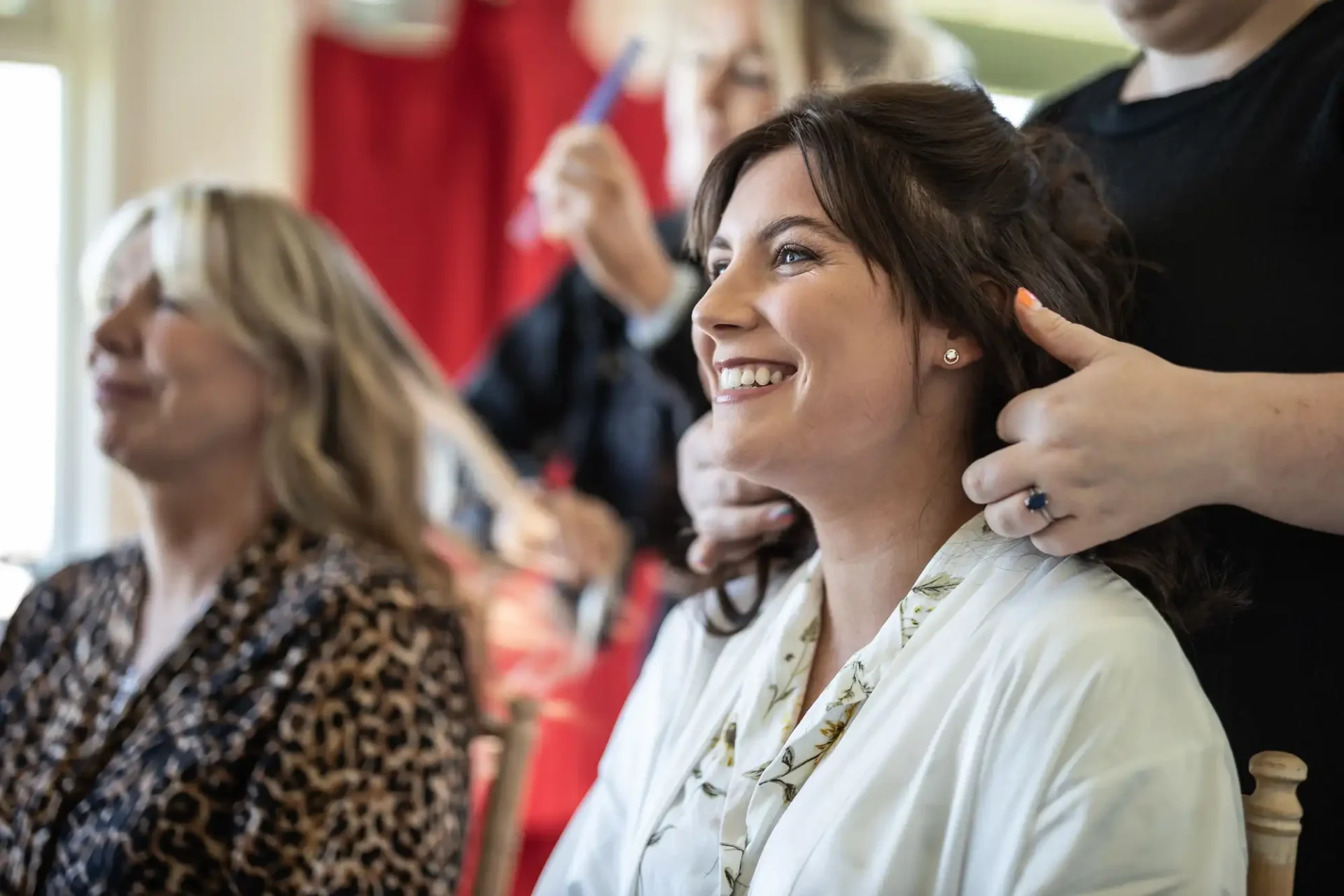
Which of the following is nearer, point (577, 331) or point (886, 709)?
point (886, 709)

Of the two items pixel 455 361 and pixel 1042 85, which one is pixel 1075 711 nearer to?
pixel 1042 85

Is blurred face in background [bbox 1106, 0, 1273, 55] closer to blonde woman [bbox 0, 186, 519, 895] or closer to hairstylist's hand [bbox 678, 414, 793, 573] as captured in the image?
hairstylist's hand [bbox 678, 414, 793, 573]

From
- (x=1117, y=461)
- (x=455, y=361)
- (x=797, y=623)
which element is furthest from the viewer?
(x=455, y=361)

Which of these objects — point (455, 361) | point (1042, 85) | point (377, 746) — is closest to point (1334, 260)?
point (377, 746)

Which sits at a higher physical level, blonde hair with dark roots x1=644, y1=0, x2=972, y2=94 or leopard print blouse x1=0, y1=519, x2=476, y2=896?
blonde hair with dark roots x1=644, y1=0, x2=972, y2=94

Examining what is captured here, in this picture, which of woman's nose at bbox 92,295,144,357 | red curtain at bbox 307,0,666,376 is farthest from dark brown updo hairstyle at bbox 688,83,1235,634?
red curtain at bbox 307,0,666,376

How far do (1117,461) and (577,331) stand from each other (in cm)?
117

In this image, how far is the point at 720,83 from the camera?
1623 mm

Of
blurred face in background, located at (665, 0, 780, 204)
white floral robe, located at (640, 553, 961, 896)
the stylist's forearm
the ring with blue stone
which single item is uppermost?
blurred face in background, located at (665, 0, 780, 204)

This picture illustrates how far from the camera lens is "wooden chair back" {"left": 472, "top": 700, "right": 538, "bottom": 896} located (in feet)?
4.08

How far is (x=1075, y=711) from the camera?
759 mm

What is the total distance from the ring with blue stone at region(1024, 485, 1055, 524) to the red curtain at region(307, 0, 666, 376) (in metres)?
1.73

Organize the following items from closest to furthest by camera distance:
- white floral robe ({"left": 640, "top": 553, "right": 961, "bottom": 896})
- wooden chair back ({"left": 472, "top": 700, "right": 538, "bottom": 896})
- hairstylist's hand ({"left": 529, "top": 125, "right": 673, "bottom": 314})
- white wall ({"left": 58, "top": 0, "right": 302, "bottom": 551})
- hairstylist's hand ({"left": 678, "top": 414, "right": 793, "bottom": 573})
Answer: white floral robe ({"left": 640, "top": 553, "right": 961, "bottom": 896}) < hairstylist's hand ({"left": 678, "top": 414, "right": 793, "bottom": 573}) < wooden chair back ({"left": 472, "top": 700, "right": 538, "bottom": 896}) < hairstylist's hand ({"left": 529, "top": 125, "right": 673, "bottom": 314}) < white wall ({"left": 58, "top": 0, "right": 302, "bottom": 551})

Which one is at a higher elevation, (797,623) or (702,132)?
(702,132)
